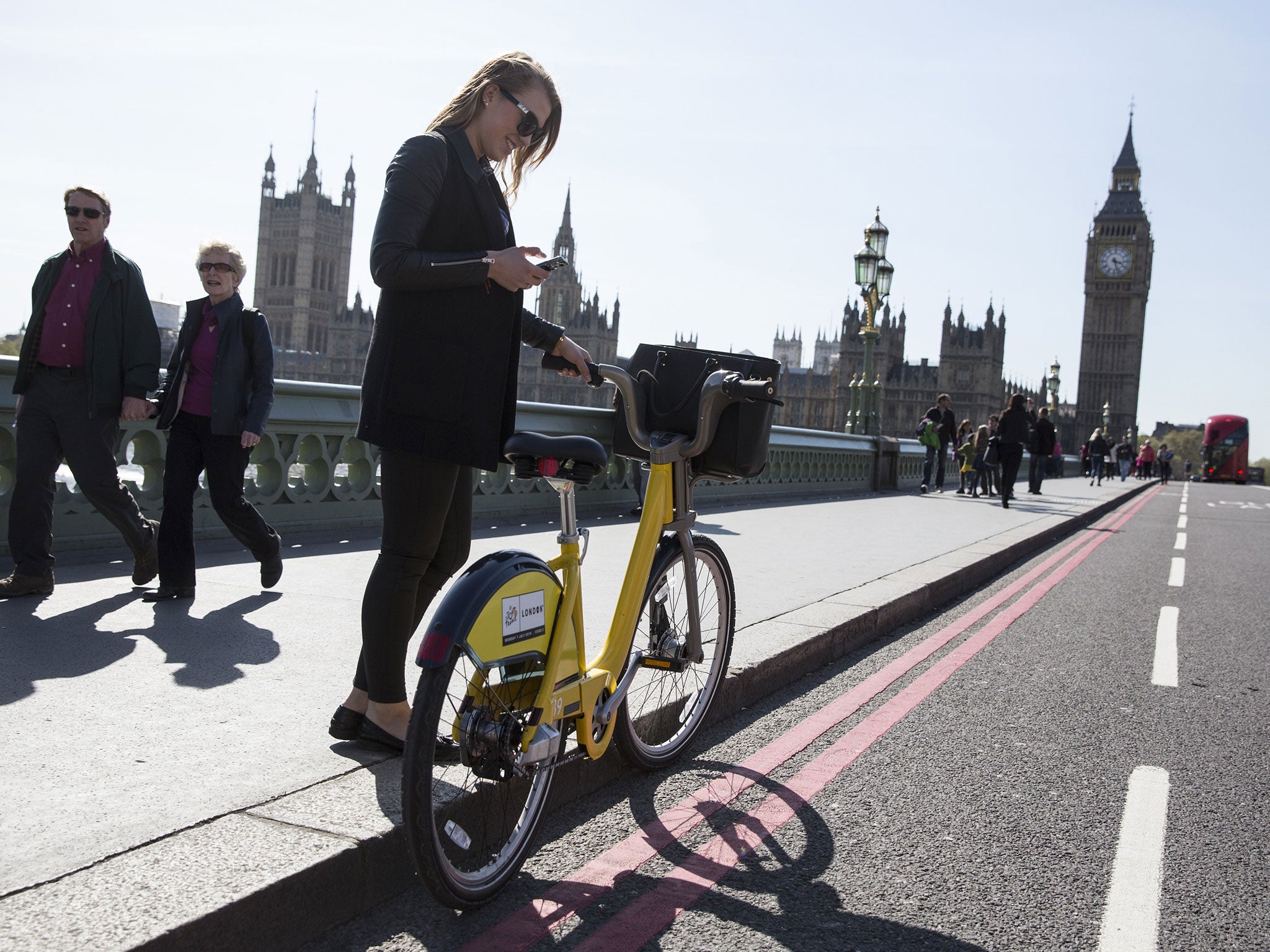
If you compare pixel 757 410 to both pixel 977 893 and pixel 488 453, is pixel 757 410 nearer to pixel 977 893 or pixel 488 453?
pixel 488 453

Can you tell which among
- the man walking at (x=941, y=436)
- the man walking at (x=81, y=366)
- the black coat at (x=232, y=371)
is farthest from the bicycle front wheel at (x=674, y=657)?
the man walking at (x=941, y=436)

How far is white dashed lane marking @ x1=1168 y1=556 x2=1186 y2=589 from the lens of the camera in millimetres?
9750

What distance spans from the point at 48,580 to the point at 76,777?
2.53 m

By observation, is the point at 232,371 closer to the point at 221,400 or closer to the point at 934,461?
the point at 221,400

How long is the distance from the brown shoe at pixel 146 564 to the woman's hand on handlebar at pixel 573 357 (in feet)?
9.59

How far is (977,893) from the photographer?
2.83 metres

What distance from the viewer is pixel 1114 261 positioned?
4862 inches

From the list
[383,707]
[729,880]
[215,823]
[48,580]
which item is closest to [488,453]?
[383,707]

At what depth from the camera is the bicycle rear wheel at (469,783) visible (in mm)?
2340

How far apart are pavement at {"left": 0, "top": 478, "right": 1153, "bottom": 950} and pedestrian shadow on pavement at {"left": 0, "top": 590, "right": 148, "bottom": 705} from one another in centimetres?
1

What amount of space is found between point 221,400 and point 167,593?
89 centimetres

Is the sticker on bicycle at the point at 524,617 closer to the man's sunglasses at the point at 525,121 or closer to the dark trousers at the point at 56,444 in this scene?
the man's sunglasses at the point at 525,121

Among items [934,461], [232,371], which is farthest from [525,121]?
[934,461]

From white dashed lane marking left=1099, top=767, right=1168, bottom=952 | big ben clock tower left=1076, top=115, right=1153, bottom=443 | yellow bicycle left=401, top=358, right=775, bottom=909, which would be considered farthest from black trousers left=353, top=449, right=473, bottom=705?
big ben clock tower left=1076, top=115, right=1153, bottom=443
